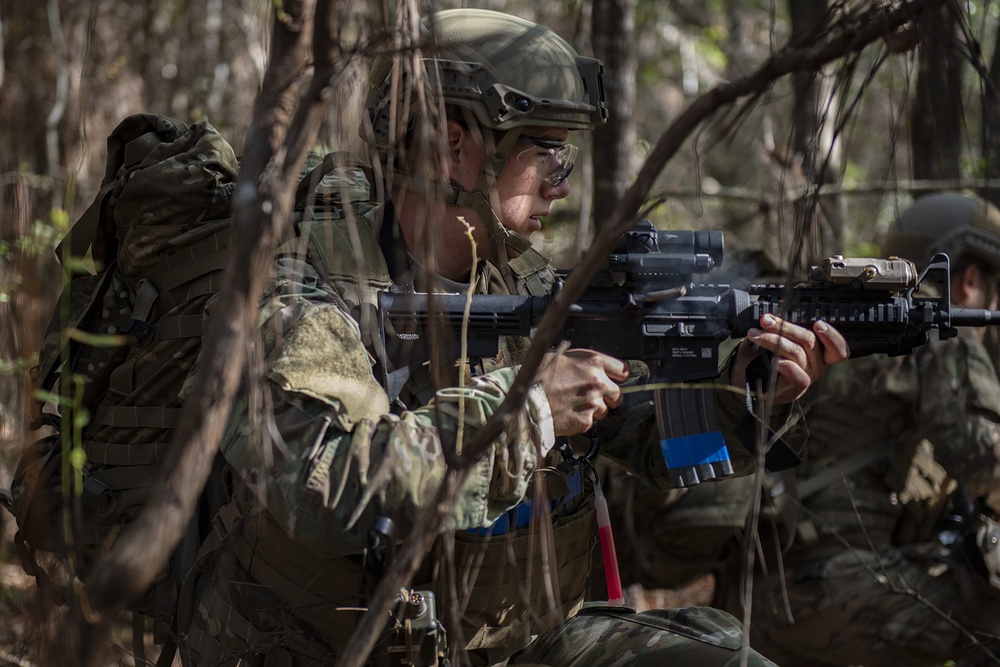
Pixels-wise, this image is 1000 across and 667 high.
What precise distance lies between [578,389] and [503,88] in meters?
0.84

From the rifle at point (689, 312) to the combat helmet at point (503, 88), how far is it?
293 millimetres

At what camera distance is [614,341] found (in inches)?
110

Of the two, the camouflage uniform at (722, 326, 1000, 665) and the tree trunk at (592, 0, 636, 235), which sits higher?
the tree trunk at (592, 0, 636, 235)

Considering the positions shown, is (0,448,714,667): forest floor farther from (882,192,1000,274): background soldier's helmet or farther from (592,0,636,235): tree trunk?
(882,192,1000,274): background soldier's helmet

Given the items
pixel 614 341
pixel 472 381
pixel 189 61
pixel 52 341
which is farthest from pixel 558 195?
pixel 189 61

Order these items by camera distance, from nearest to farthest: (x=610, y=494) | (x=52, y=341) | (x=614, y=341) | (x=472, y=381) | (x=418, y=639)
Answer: (x=472, y=381)
(x=418, y=639)
(x=614, y=341)
(x=52, y=341)
(x=610, y=494)

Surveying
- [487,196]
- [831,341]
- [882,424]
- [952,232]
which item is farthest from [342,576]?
[952,232]

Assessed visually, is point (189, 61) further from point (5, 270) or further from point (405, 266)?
point (405, 266)

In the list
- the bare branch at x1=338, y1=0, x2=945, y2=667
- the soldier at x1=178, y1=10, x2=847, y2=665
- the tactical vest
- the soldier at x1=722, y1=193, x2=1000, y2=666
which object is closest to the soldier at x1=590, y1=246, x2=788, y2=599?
the soldier at x1=722, y1=193, x2=1000, y2=666

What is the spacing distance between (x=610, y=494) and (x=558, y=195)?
2.04 m

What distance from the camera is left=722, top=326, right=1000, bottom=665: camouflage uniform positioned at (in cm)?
439

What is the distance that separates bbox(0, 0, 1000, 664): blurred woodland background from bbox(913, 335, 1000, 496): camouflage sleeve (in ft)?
2.60

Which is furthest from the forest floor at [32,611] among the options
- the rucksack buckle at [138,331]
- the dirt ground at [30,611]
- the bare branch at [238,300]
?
the rucksack buckle at [138,331]

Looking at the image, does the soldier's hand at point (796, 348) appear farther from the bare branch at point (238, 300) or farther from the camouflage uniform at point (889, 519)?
the camouflage uniform at point (889, 519)
